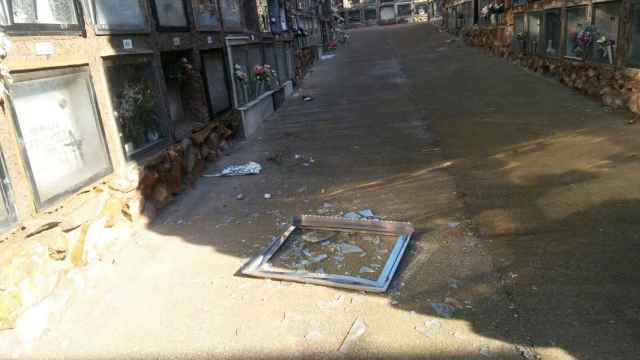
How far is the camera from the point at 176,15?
21.7ft

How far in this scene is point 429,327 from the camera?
3.03 meters

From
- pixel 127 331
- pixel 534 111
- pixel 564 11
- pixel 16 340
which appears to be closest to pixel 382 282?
pixel 127 331

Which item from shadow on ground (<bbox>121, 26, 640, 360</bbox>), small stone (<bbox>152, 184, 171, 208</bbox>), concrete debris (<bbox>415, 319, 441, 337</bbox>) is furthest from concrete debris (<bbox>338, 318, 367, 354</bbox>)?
small stone (<bbox>152, 184, 171, 208</bbox>)

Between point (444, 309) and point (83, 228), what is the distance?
2932 millimetres

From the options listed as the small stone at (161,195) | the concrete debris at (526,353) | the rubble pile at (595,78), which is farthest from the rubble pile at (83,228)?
the rubble pile at (595,78)

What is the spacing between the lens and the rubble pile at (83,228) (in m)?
3.26

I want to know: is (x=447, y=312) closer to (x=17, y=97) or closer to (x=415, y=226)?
(x=415, y=226)

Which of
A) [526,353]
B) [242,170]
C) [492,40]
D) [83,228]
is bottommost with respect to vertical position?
[526,353]

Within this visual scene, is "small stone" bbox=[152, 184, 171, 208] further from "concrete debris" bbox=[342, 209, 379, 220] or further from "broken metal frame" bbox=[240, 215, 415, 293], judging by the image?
"concrete debris" bbox=[342, 209, 379, 220]

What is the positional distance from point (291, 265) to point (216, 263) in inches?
25.4

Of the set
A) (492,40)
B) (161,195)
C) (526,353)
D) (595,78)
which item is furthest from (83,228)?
(492,40)

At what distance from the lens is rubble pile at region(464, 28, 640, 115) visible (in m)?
7.78

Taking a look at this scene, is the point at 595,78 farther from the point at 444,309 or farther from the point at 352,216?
the point at 444,309

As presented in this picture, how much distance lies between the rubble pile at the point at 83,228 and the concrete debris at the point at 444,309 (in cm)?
269
